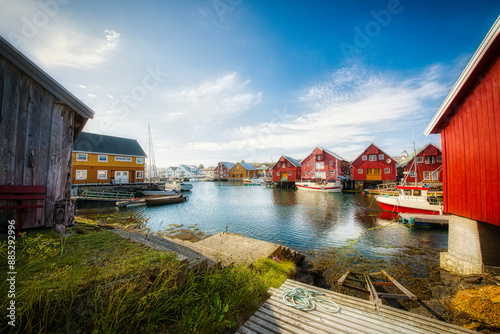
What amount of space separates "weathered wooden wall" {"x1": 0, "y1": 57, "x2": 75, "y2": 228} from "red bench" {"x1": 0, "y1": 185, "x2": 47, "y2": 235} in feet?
0.57

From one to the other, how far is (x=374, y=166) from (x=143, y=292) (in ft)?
142

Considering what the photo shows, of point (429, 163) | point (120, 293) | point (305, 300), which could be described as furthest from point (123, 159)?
point (429, 163)

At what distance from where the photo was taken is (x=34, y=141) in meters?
5.32

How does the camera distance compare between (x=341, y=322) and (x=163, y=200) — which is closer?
(x=341, y=322)

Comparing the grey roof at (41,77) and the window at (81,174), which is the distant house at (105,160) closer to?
the window at (81,174)

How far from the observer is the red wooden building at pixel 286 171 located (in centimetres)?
5003

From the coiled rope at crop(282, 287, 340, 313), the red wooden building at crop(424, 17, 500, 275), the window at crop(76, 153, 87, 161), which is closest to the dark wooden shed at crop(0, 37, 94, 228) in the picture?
the coiled rope at crop(282, 287, 340, 313)

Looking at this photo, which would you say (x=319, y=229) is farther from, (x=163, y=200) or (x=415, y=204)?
(x=163, y=200)

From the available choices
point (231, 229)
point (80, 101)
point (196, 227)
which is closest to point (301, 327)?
point (80, 101)

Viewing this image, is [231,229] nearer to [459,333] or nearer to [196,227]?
[196,227]

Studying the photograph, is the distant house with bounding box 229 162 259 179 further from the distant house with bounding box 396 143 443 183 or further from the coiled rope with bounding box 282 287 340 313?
the coiled rope with bounding box 282 287 340 313

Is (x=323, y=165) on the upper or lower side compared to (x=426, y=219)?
upper

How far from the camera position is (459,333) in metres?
3.17

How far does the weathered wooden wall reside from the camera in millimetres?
4914
